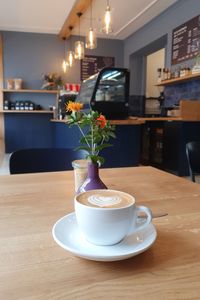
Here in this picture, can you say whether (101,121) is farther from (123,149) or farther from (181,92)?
(181,92)

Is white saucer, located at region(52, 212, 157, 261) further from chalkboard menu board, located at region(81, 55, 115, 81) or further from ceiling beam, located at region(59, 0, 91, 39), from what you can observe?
chalkboard menu board, located at region(81, 55, 115, 81)

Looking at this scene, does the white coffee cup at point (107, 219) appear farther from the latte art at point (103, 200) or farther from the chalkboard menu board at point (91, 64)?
the chalkboard menu board at point (91, 64)

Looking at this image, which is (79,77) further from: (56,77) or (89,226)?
(89,226)

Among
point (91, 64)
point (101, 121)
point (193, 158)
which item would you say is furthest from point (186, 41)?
point (101, 121)

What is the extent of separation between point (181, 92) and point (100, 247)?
4.35 m

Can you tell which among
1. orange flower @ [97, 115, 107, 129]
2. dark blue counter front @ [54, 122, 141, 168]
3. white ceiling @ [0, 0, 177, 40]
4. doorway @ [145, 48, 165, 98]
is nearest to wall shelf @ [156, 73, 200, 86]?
white ceiling @ [0, 0, 177, 40]

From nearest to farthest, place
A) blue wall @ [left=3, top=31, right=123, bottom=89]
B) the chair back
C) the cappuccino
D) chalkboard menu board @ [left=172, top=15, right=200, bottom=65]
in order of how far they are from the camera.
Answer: the cappuccino < the chair back < chalkboard menu board @ [left=172, top=15, right=200, bottom=65] < blue wall @ [left=3, top=31, right=123, bottom=89]

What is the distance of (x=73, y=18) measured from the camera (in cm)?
495

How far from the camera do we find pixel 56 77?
5988mm

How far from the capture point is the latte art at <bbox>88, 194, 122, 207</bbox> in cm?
47

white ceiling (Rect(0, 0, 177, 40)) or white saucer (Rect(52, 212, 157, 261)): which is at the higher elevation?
white ceiling (Rect(0, 0, 177, 40))

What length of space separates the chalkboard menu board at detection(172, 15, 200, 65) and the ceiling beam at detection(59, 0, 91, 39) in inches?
61.3

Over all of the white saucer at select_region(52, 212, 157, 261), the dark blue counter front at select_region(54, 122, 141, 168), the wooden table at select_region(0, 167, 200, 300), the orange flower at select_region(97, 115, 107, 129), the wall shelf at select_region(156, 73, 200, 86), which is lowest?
the dark blue counter front at select_region(54, 122, 141, 168)

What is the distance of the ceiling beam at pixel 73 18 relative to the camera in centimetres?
428
